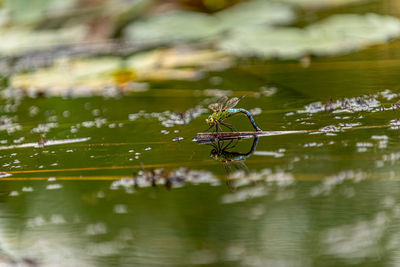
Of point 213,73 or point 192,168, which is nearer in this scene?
point 192,168

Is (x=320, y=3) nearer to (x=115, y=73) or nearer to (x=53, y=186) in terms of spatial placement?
(x=115, y=73)

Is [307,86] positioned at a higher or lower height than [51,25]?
lower

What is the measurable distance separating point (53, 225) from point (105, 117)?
1.30m

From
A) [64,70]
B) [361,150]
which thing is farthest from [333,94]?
[64,70]

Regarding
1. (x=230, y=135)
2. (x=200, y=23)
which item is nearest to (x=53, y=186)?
(x=230, y=135)

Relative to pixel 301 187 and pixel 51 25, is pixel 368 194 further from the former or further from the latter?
pixel 51 25

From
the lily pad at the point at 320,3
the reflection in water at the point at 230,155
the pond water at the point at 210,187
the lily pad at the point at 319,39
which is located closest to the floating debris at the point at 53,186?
the pond water at the point at 210,187

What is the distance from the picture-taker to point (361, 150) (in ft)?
5.15

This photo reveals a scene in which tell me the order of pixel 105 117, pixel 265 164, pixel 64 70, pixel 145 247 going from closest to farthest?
pixel 145 247
pixel 265 164
pixel 105 117
pixel 64 70

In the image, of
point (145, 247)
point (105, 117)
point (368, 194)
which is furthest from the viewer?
point (105, 117)

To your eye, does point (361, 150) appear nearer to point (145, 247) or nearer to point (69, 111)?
point (145, 247)

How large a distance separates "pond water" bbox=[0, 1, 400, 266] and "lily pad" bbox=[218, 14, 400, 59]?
76 cm

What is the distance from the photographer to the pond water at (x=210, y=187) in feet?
3.57

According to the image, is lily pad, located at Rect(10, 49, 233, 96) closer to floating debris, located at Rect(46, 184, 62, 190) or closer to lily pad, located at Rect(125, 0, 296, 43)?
lily pad, located at Rect(125, 0, 296, 43)
